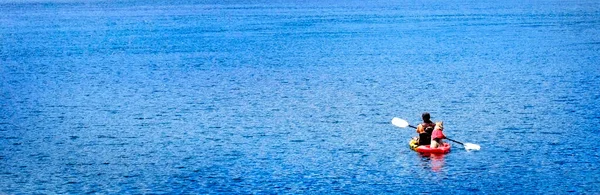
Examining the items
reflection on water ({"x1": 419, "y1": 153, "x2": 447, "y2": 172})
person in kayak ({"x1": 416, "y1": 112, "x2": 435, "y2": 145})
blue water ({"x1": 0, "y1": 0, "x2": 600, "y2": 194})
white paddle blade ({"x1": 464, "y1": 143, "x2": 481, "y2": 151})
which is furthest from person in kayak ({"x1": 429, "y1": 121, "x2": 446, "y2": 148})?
white paddle blade ({"x1": 464, "y1": 143, "x2": 481, "y2": 151})

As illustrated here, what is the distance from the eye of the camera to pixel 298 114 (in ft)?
132

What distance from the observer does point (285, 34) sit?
3728 inches

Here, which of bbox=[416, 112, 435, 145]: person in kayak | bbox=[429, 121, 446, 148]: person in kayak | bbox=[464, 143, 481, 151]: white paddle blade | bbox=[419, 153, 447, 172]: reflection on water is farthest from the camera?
Answer: bbox=[464, 143, 481, 151]: white paddle blade

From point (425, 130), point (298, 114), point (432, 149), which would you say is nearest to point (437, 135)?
point (432, 149)

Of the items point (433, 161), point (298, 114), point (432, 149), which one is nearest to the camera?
point (433, 161)

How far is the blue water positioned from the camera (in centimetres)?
2831

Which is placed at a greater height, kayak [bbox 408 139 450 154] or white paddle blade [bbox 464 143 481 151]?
white paddle blade [bbox 464 143 481 151]

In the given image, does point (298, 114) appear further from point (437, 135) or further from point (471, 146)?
point (437, 135)

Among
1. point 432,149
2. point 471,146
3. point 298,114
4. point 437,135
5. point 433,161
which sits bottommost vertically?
point 433,161

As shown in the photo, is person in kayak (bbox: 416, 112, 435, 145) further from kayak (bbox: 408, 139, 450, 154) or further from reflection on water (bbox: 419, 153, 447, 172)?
reflection on water (bbox: 419, 153, 447, 172)

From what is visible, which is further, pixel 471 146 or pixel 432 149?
pixel 471 146

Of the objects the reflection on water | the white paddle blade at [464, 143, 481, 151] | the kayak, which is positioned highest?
the white paddle blade at [464, 143, 481, 151]

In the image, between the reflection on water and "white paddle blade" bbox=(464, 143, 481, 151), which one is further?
"white paddle blade" bbox=(464, 143, 481, 151)

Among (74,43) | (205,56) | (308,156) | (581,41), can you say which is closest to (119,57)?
(205,56)
